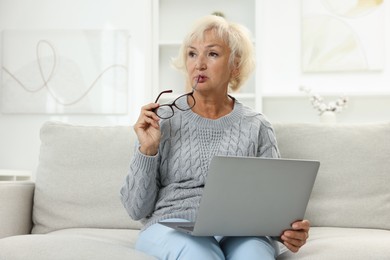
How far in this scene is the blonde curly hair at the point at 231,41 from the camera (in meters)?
2.11

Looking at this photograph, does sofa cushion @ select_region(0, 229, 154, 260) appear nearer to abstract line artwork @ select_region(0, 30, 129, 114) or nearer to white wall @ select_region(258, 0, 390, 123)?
white wall @ select_region(258, 0, 390, 123)

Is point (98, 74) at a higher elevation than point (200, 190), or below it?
higher

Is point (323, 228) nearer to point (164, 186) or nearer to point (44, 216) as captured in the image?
point (164, 186)

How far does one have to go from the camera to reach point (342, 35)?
14.8ft

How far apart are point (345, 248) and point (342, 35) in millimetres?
2895

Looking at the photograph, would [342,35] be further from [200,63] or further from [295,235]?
[295,235]

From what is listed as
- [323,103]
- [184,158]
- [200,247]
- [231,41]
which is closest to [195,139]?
[184,158]

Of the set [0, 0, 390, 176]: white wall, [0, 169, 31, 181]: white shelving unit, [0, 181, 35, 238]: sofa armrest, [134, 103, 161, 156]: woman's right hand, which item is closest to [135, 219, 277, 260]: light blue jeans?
[134, 103, 161, 156]: woman's right hand

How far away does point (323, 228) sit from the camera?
7.45ft

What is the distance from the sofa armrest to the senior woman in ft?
1.67

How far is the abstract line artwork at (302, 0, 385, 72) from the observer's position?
4.46 meters

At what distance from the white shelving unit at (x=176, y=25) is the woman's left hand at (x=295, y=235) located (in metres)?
2.80

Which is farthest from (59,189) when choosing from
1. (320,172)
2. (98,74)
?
(98,74)

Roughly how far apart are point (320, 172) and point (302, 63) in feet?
7.56
